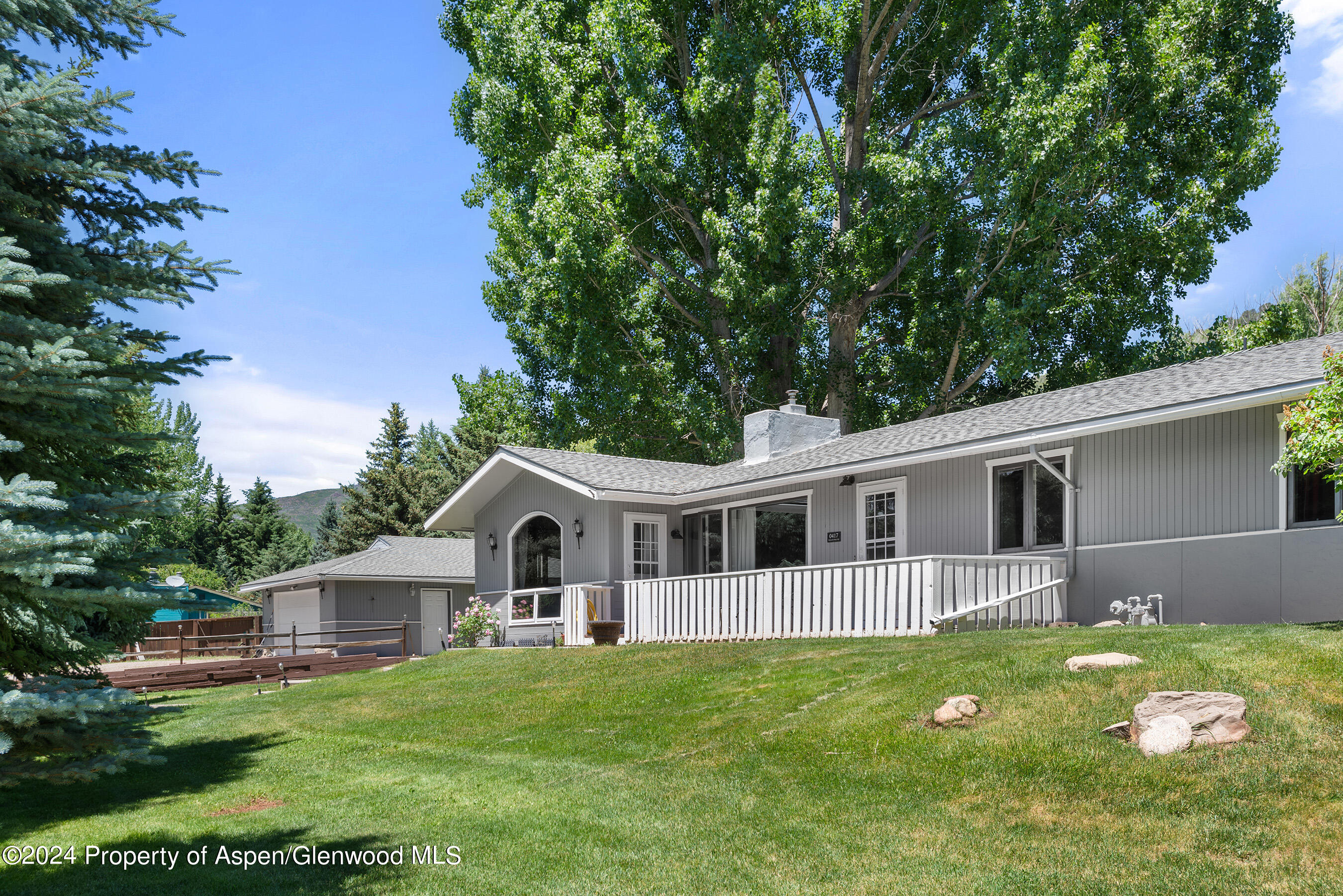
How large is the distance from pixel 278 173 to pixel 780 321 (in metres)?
13.1

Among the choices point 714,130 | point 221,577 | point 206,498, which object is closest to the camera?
point 714,130

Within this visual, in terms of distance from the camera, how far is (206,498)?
58688 mm

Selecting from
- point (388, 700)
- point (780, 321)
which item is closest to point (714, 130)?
point (780, 321)

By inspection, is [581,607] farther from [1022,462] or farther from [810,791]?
[810,791]

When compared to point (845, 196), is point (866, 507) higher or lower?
lower

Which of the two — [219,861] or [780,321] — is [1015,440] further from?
[780,321]

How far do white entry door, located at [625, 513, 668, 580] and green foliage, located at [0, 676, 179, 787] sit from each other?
13680 millimetres

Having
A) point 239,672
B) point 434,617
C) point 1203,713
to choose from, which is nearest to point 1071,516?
point 1203,713

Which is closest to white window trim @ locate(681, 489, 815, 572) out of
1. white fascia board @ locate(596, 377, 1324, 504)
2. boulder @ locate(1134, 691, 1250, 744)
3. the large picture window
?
white fascia board @ locate(596, 377, 1324, 504)

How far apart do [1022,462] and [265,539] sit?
49574mm

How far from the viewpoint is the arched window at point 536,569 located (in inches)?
824

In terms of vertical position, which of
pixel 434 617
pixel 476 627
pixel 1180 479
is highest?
pixel 1180 479

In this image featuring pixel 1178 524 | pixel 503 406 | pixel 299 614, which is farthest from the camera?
pixel 299 614

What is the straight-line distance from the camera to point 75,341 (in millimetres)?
Result: 5984
